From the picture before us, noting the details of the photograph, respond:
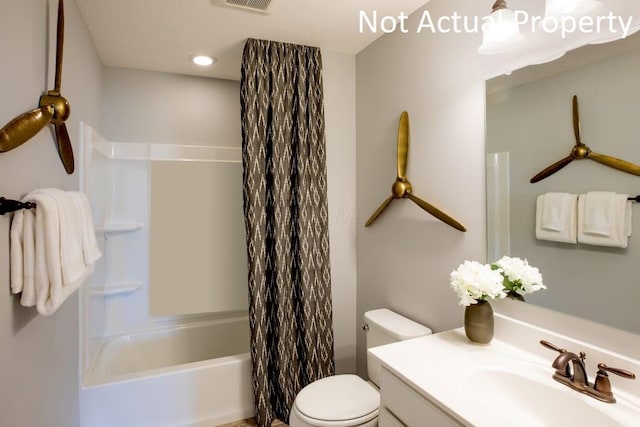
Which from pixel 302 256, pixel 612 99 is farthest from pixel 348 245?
pixel 612 99

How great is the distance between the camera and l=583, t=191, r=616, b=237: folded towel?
1031mm

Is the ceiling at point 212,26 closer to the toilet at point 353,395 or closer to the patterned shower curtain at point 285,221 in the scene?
the patterned shower curtain at point 285,221

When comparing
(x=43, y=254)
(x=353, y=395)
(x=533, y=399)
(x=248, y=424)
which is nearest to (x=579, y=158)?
(x=533, y=399)

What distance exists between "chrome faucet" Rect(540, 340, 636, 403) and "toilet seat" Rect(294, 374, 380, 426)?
82 cm

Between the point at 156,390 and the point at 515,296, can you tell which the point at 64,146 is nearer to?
the point at 156,390

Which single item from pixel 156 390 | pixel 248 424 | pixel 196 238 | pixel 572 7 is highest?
pixel 572 7

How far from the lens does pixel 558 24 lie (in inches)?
46.4

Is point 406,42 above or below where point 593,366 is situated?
above

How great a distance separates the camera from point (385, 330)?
1740mm

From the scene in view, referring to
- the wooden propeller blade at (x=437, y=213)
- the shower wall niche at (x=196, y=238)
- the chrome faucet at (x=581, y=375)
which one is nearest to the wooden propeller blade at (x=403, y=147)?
the wooden propeller blade at (x=437, y=213)

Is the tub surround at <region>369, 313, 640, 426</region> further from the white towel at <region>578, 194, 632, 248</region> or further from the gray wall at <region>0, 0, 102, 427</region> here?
the gray wall at <region>0, 0, 102, 427</region>

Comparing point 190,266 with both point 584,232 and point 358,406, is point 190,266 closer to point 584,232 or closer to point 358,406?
point 358,406

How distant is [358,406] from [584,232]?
1.19m

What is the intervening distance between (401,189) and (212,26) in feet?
4.77
